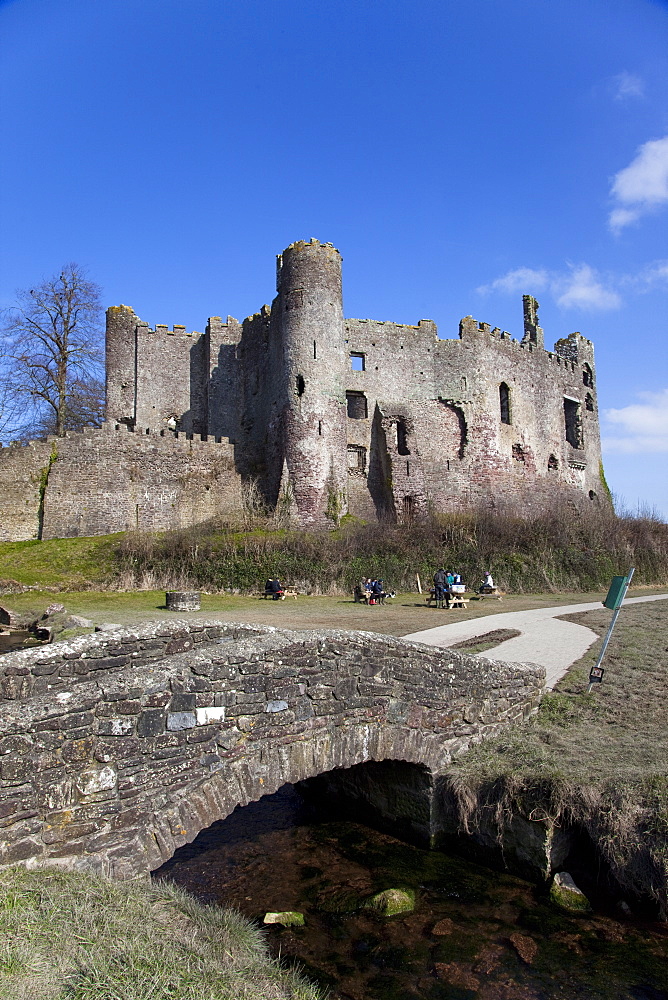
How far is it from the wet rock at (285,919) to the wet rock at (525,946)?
79.5 inches

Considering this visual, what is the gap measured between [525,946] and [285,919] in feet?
7.43

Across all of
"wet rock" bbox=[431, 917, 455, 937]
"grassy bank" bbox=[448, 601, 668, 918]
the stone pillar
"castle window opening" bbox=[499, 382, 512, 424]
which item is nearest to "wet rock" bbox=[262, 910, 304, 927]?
"wet rock" bbox=[431, 917, 455, 937]

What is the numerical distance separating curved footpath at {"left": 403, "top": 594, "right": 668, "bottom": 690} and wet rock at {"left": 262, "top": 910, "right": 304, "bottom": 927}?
5.36 metres

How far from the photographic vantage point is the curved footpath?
11789 mm

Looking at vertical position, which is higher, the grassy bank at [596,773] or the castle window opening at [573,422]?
the castle window opening at [573,422]

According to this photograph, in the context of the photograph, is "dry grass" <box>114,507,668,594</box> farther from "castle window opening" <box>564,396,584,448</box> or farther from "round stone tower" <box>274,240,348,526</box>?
"castle window opening" <box>564,396,584,448</box>

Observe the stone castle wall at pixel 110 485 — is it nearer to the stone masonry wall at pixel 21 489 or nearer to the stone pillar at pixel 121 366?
the stone masonry wall at pixel 21 489

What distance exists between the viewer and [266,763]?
265 inches

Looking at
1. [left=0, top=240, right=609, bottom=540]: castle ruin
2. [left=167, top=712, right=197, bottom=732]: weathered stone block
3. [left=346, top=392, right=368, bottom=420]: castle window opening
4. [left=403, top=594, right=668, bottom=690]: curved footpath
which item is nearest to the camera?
[left=167, top=712, right=197, bottom=732]: weathered stone block

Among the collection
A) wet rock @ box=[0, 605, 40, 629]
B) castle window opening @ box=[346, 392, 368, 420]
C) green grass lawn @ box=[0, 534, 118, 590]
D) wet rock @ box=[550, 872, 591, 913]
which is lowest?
wet rock @ box=[550, 872, 591, 913]

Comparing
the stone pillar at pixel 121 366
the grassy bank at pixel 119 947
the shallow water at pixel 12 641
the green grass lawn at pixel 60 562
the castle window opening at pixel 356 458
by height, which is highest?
the stone pillar at pixel 121 366

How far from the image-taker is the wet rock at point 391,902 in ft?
22.2

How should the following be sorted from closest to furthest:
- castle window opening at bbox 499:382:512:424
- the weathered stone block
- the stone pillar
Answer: the weathered stone block → the stone pillar → castle window opening at bbox 499:382:512:424

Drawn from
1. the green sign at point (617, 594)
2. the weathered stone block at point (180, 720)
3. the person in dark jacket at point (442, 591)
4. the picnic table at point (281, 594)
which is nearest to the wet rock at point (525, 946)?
the weathered stone block at point (180, 720)
